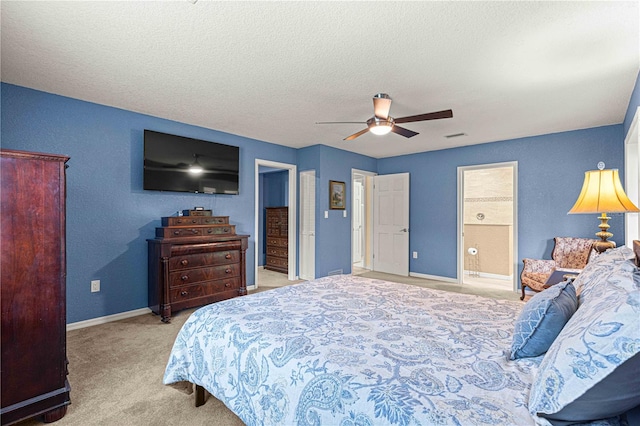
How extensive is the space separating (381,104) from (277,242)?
4.13m

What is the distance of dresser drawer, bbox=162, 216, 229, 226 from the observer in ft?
12.1

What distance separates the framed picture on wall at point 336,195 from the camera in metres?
5.44

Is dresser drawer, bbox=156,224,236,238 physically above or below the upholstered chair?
above

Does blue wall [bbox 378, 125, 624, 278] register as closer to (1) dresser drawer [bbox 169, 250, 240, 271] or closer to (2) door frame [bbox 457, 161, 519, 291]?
(2) door frame [bbox 457, 161, 519, 291]

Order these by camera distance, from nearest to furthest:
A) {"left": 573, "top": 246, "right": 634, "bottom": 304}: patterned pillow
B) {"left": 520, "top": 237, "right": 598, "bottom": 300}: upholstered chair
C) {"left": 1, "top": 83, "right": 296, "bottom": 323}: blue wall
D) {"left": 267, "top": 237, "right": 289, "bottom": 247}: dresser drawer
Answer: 1. {"left": 573, "top": 246, "right": 634, "bottom": 304}: patterned pillow
2. {"left": 1, "top": 83, "right": 296, "bottom": 323}: blue wall
3. {"left": 520, "top": 237, "right": 598, "bottom": 300}: upholstered chair
4. {"left": 267, "top": 237, "right": 289, "bottom": 247}: dresser drawer

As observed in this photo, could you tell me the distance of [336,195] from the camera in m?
5.54

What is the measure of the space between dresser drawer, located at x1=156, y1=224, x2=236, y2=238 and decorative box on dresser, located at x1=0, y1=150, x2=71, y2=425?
5.68 feet

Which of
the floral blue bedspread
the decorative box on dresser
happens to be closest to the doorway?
the floral blue bedspread

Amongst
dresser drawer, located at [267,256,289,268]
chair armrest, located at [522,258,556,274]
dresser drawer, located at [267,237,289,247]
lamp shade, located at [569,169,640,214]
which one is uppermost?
lamp shade, located at [569,169,640,214]

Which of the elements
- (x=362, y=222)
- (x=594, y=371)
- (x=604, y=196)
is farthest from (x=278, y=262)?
(x=594, y=371)

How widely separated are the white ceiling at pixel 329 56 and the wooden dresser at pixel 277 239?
2.77 meters

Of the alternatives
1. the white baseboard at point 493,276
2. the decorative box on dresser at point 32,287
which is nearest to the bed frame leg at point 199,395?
the decorative box on dresser at point 32,287

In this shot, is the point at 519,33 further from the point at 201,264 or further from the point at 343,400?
the point at 201,264

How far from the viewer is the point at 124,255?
3576mm
